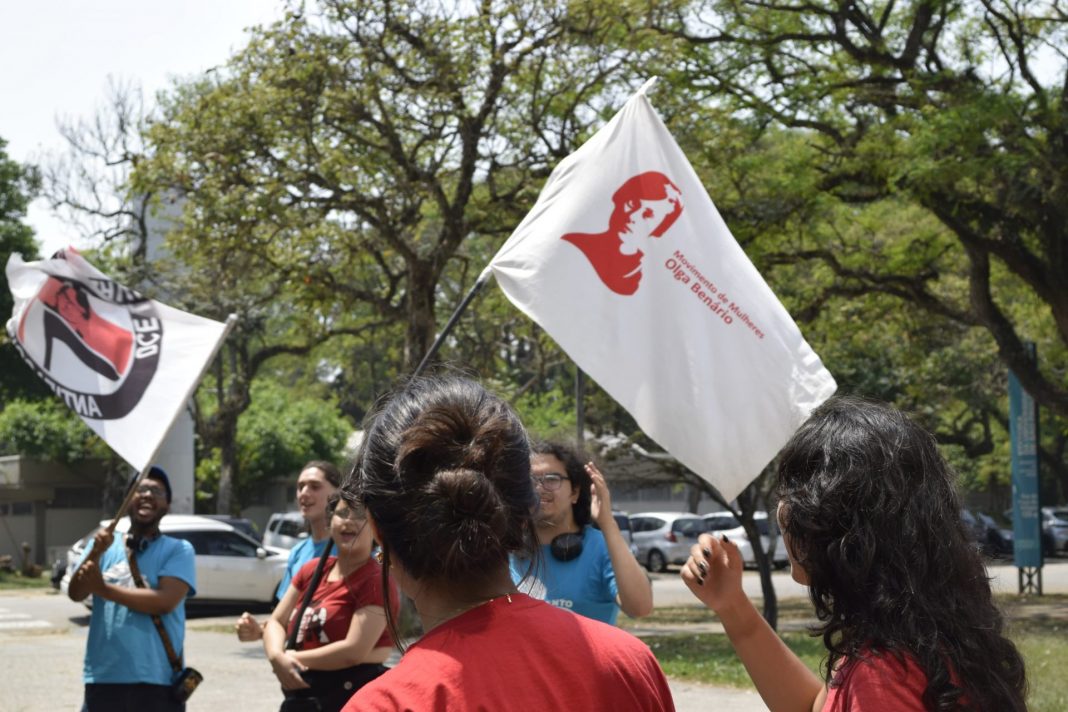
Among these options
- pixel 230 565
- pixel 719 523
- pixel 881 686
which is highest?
pixel 881 686

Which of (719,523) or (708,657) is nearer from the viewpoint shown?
(708,657)

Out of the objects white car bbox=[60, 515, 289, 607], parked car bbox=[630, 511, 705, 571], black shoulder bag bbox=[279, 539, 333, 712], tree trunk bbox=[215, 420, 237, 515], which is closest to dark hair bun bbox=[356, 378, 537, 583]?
black shoulder bag bbox=[279, 539, 333, 712]

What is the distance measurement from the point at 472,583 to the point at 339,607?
277 centimetres

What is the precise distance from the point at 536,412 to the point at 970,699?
33.4 metres

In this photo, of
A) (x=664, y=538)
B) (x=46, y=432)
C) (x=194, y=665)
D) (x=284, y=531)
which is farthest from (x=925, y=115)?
(x=46, y=432)

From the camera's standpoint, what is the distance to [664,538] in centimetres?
3556

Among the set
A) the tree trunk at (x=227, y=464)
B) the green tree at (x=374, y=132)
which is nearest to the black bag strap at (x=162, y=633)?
the green tree at (x=374, y=132)

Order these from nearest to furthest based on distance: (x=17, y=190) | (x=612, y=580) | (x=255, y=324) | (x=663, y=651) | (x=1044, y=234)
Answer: (x=612, y=580) → (x=663, y=651) → (x=1044, y=234) → (x=255, y=324) → (x=17, y=190)

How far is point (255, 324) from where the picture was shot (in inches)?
1257

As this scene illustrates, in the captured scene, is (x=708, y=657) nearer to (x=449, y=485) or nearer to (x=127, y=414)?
(x=127, y=414)

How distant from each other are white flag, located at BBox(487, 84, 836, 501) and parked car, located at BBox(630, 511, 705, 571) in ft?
101

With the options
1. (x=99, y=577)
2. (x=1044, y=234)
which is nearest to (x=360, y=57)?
(x=1044, y=234)

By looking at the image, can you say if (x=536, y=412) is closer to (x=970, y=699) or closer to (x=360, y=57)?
(x=360, y=57)

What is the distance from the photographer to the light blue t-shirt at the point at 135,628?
17.5ft
